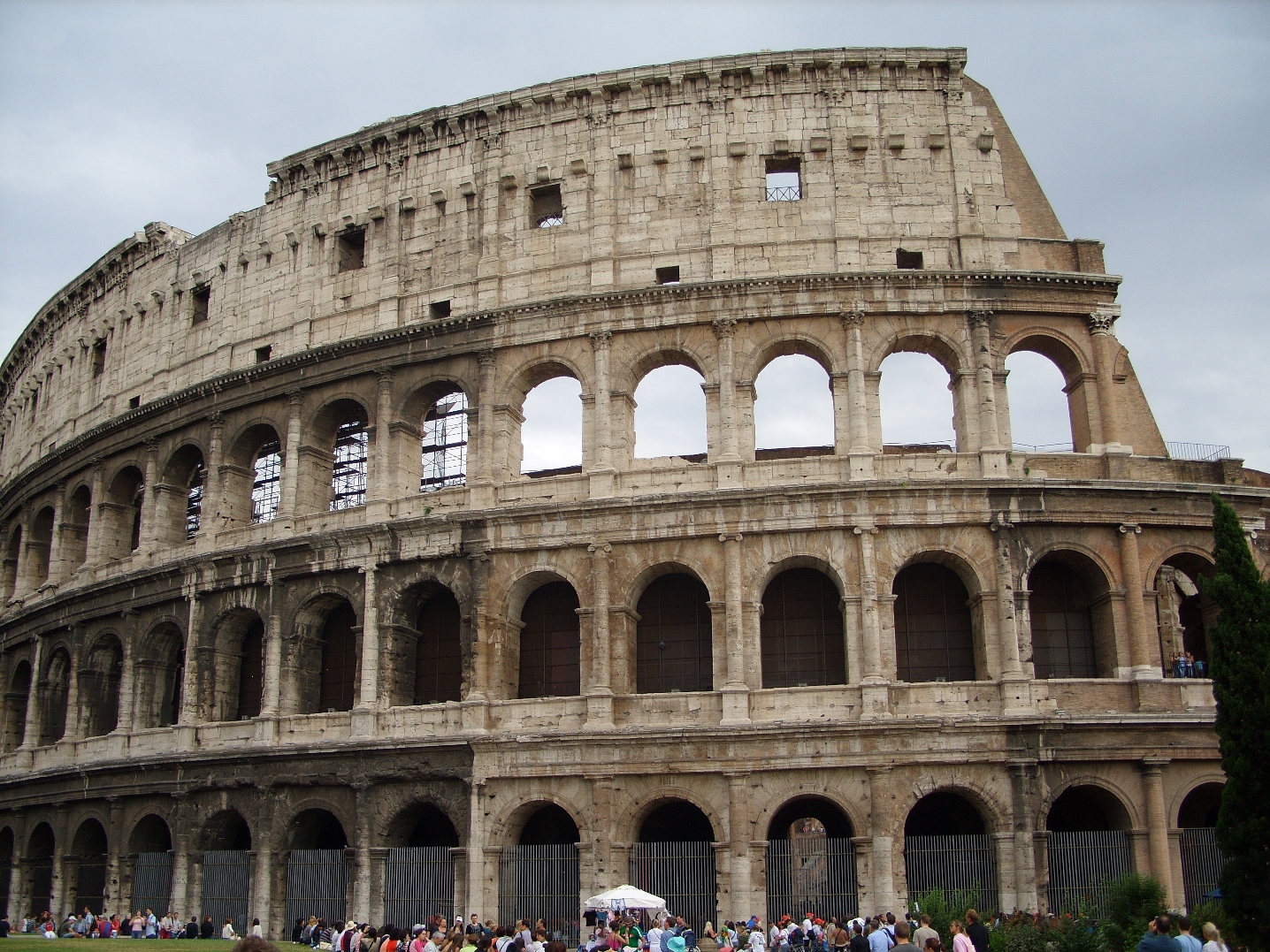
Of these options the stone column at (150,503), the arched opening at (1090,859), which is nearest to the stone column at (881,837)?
the arched opening at (1090,859)

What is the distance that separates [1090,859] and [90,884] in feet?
73.6

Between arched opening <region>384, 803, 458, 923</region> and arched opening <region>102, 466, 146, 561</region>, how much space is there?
12820 millimetres

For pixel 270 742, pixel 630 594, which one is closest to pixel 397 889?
pixel 270 742

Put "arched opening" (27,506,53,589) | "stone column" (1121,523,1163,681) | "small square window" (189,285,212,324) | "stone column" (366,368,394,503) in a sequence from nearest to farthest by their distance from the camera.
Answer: "stone column" (1121,523,1163,681), "stone column" (366,368,394,503), "small square window" (189,285,212,324), "arched opening" (27,506,53,589)

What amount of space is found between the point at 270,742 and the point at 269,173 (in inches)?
544

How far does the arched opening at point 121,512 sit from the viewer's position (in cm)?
3266

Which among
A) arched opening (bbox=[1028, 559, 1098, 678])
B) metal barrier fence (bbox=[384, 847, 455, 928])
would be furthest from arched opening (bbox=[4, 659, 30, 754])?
arched opening (bbox=[1028, 559, 1098, 678])

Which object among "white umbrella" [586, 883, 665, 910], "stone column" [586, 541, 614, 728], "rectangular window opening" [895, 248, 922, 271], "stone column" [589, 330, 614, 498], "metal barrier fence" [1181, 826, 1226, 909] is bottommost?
"white umbrella" [586, 883, 665, 910]

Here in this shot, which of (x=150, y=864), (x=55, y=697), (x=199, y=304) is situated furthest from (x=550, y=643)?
(x=55, y=697)

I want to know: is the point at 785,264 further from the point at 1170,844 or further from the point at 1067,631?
the point at 1170,844

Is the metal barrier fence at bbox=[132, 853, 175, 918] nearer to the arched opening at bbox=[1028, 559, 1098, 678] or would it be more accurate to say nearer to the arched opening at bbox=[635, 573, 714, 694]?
→ the arched opening at bbox=[635, 573, 714, 694]

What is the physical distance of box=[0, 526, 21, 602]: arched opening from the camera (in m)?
37.4

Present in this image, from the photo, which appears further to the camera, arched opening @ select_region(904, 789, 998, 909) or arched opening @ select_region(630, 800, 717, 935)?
arched opening @ select_region(630, 800, 717, 935)

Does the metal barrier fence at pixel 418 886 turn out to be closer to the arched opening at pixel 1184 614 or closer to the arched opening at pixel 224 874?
the arched opening at pixel 224 874
